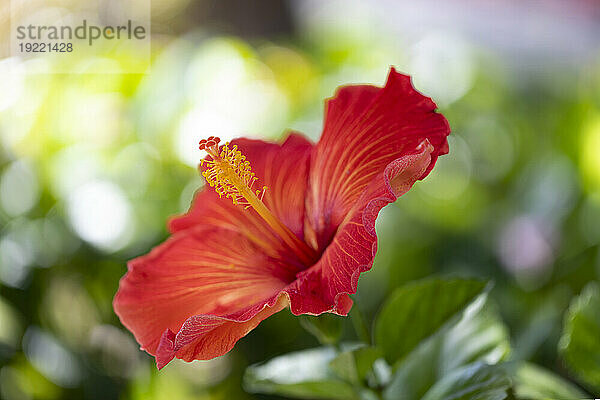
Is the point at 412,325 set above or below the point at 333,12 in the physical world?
below

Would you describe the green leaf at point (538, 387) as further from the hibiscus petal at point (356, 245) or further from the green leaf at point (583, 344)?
the hibiscus petal at point (356, 245)

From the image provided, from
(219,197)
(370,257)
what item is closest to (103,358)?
(219,197)

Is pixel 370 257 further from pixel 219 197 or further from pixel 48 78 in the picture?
pixel 48 78

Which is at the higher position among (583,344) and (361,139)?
(361,139)

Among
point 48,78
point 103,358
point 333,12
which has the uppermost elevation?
point 333,12

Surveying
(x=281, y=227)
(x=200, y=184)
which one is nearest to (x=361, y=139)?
(x=281, y=227)

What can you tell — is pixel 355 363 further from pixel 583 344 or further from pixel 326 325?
pixel 583 344
